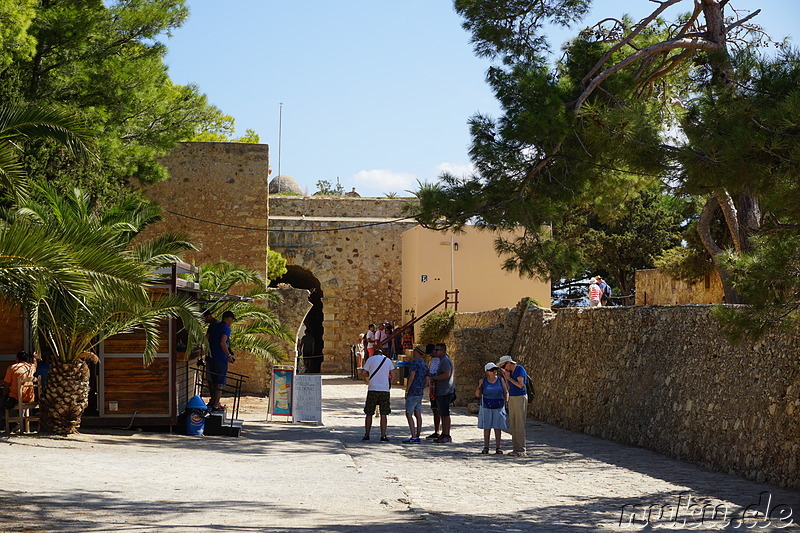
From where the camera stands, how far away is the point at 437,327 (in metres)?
25.5

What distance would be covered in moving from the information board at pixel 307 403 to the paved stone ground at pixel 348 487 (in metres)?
2.10

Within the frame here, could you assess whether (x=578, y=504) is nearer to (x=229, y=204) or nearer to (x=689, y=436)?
(x=689, y=436)

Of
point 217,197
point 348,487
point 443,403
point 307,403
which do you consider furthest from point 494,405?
point 217,197

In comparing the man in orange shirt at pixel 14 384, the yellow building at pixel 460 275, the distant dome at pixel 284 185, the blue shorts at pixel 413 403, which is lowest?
the blue shorts at pixel 413 403

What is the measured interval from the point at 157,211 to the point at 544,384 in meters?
7.72

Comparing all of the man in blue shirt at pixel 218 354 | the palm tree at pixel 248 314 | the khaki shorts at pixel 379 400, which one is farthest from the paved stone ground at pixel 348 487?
the palm tree at pixel 248 314

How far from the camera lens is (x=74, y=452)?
10430 millimetres

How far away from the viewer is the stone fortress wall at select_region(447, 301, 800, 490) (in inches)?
368

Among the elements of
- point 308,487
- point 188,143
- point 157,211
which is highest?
point 188,143

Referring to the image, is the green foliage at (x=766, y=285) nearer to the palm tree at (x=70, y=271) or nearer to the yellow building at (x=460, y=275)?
the palm tree at (x=70, y=271)

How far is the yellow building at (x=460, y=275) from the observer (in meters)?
28.8

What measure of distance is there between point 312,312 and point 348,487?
25.3 meters

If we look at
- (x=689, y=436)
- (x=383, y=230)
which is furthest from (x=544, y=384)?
(x=383, y=230)

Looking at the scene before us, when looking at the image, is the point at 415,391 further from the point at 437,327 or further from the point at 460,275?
the point at 460,275
